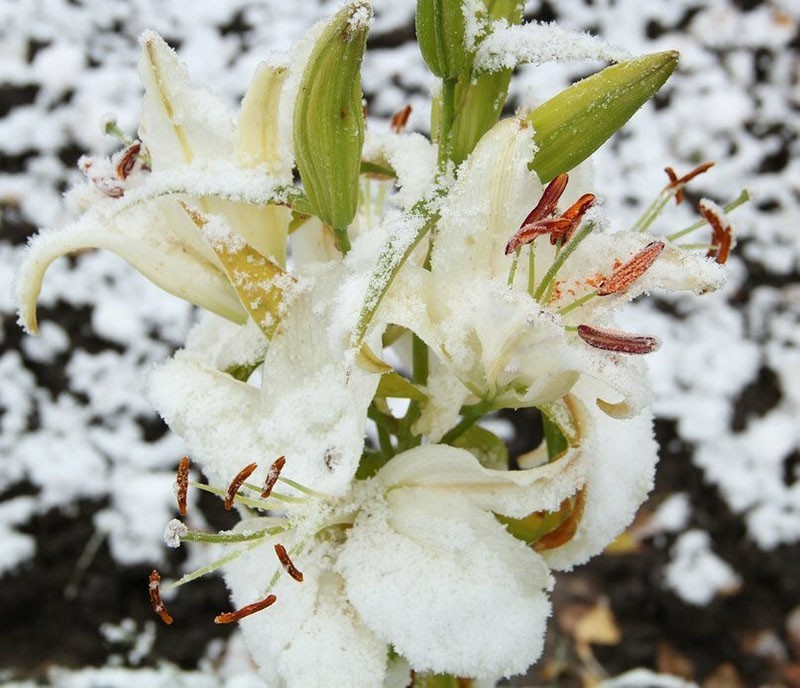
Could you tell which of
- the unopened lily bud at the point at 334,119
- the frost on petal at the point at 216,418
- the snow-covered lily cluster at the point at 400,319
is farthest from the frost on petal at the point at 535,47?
the frost on petal at the point at 216,418

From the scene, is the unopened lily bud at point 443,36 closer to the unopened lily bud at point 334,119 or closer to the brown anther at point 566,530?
the unopened lily bud at point 334,119

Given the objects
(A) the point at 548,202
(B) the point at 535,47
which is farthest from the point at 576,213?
(B) the point at 535,47

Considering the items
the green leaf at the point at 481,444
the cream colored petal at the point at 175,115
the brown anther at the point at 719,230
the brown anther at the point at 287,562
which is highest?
the cream colored petal at the point at 175,115

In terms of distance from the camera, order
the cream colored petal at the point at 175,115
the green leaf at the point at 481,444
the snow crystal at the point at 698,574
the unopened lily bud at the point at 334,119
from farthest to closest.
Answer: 1. the snow crystal at the point at 698,574
2. the green leaf at the point at 481,444
3. the cream colored petal at the point at 175,115
4. the unopened lily bud at the point at 334,119

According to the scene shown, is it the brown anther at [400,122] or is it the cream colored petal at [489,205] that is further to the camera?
the brown anther at [400,122]

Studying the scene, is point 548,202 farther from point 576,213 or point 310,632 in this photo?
point 310,632

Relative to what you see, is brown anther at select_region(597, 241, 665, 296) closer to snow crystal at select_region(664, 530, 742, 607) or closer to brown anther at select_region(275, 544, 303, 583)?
brown anther at select_region(275, 544, 303, 583)
